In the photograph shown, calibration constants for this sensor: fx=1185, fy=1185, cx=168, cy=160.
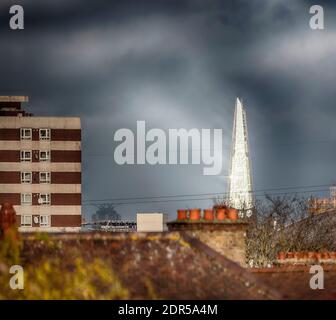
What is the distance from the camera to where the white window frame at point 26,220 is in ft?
514

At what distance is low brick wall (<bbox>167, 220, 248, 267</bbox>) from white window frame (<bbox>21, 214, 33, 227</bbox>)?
389 ft

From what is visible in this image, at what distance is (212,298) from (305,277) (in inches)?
398

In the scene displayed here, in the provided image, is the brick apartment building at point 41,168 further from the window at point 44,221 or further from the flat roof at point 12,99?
the flat roof at point 12,99

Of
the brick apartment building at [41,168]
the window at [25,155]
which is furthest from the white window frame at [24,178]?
the window at [25,155]

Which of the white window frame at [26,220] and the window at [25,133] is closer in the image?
the window at [25,133]

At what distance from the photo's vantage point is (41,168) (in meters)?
156

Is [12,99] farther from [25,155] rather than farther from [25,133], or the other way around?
[25,155]

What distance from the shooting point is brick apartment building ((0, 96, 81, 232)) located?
153000mm

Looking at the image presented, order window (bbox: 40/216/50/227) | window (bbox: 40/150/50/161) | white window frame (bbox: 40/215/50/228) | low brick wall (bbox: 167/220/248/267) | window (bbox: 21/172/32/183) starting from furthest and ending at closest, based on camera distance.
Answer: window (bbox: 21/172/32/183)
window (bbox: 40/150/50/161)
window (bbox: 40/216/50/227)
white window frame (bbox: 40/215/50/228)
low brick wall (bbox: 167/220/248/267)

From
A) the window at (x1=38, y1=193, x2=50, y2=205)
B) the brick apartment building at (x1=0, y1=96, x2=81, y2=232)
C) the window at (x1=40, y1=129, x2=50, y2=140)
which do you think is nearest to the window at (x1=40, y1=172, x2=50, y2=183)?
the brick apartment building at (x1=0, y1=96, x2=81, y2=232)

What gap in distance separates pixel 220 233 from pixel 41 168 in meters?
119

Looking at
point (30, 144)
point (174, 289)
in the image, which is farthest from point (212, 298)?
point (30, 144)

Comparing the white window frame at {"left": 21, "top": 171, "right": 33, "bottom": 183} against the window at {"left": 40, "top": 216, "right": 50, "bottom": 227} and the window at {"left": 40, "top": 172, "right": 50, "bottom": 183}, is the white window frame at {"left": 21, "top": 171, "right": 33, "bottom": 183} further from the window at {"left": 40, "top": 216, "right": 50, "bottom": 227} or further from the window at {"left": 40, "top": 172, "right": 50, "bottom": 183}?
the window at {"left": 40, "top": 216, "right": 50, "bottom": 227}
